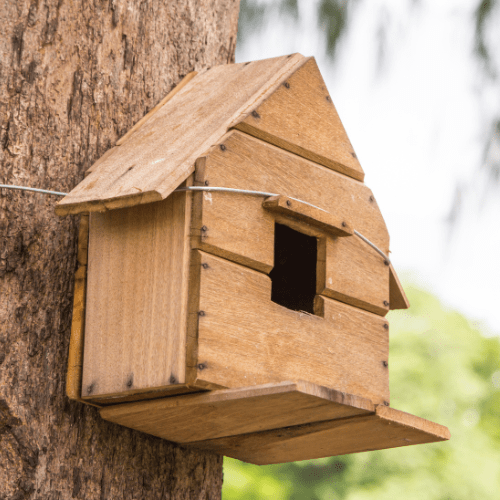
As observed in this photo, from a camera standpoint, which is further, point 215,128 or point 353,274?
point 353,274

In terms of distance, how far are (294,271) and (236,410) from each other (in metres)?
0.75

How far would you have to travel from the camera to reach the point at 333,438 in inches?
71.2

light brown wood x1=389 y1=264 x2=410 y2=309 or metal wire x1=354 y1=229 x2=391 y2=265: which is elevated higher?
metal wire x1=354 y1=229 x2=391 y2=265

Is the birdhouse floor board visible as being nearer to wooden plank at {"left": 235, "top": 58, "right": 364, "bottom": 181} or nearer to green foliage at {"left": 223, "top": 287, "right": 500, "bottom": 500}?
wooden plank at {"left": 235, "top": 58, "right": 364, "bottom": 181}

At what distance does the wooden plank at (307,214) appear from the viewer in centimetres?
172

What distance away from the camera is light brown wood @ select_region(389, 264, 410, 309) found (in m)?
2.10

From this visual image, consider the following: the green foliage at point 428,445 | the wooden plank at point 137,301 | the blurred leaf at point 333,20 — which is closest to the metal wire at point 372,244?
the wooden plank at point 137,301

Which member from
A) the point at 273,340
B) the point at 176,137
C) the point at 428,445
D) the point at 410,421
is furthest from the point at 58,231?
the point at 428,445

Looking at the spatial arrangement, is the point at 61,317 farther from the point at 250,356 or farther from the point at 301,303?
the point at 301,303

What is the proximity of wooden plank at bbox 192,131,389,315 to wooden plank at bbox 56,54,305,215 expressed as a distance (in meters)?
0.06

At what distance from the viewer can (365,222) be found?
199cm

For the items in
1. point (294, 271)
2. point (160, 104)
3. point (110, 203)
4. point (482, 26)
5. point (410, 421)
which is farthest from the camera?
point (482, 26)

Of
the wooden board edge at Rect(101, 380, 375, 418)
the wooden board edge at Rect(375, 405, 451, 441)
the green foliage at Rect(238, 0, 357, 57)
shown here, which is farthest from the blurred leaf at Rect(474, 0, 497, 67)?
the wooden board edge at Rect(101, 380, 375, 418)

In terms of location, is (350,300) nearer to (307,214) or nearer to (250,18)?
(307,214)
